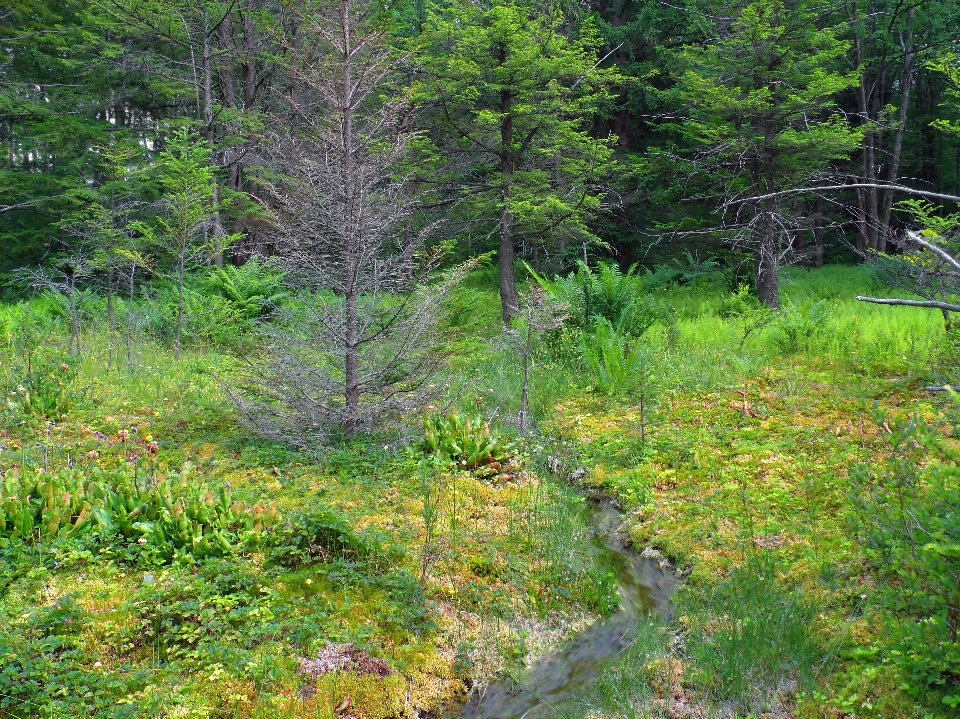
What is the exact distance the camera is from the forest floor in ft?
9.82

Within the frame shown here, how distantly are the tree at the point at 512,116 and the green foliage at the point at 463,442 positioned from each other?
16.0 feet

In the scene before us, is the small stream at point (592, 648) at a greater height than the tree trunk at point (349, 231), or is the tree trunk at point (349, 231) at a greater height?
the tree trunk at point (349, 231)

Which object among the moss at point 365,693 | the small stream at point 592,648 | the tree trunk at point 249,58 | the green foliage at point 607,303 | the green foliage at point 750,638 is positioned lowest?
the small stream at point 592,648

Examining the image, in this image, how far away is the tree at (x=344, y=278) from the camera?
561 centimetres

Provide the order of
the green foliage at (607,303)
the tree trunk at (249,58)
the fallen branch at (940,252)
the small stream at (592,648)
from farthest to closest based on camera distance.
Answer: the tree trunk at (249,58) < the green foliage at (607,303) < the small stream at (592,648) < the fallen branch at (940,252)

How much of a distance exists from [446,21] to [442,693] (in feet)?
34.6

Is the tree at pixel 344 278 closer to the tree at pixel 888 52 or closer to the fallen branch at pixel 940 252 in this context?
the fallen branch at pixel 940 252

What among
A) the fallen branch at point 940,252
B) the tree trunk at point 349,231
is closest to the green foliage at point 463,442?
the tree trunk at point 349,231

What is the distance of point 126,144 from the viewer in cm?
1552

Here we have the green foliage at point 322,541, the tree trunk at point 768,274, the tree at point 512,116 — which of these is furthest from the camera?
the tree trunk at point 768,274

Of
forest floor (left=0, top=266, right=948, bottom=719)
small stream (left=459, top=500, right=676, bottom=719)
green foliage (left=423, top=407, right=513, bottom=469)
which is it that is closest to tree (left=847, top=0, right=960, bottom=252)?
forest floor (left=0, top=266, right=948, bottom=719)

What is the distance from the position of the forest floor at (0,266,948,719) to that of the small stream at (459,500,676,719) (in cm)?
9

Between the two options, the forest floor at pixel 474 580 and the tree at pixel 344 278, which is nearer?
the forest floor at pixel 474 580

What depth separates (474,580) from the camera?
415 cm
